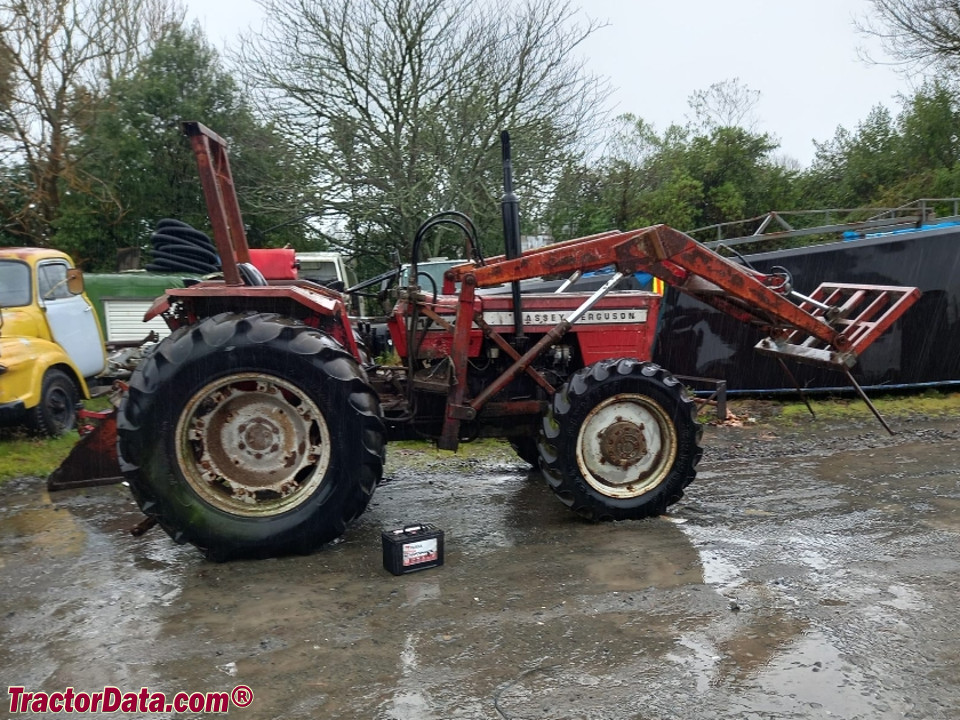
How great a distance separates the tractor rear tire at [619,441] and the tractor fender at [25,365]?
4697 millimetres

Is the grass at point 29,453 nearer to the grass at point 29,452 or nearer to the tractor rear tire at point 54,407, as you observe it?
the grass at point 29,452

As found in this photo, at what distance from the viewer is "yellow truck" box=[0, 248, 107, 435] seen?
6785 mm

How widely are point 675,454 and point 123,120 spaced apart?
52.2 ft

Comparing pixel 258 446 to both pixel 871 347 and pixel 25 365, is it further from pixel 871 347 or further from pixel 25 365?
pixel 871 347

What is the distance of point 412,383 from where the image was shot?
4.75 meters

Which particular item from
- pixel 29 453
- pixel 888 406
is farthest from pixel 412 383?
pixel 888 406

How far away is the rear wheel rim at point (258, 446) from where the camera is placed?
3.96m

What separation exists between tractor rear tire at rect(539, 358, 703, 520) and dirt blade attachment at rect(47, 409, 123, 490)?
9.68 feet

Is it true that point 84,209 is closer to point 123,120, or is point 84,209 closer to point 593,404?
point 123,120

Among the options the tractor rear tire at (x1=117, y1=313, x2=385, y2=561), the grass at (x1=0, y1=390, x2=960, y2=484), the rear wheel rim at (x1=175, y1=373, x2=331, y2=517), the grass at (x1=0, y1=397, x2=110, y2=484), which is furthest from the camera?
the grass at (x1=0, y1=390, x2=960, y2=484)

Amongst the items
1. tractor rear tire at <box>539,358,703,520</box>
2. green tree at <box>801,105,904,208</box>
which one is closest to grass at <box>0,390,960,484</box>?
tractor rear tire at <box>539,358,703,520</box>

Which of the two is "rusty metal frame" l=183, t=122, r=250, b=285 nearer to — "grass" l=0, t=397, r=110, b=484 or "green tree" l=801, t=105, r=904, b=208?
"grass" l=0, t=397, r=110, b=484

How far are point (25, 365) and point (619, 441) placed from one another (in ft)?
17.0

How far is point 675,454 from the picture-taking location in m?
4.52
